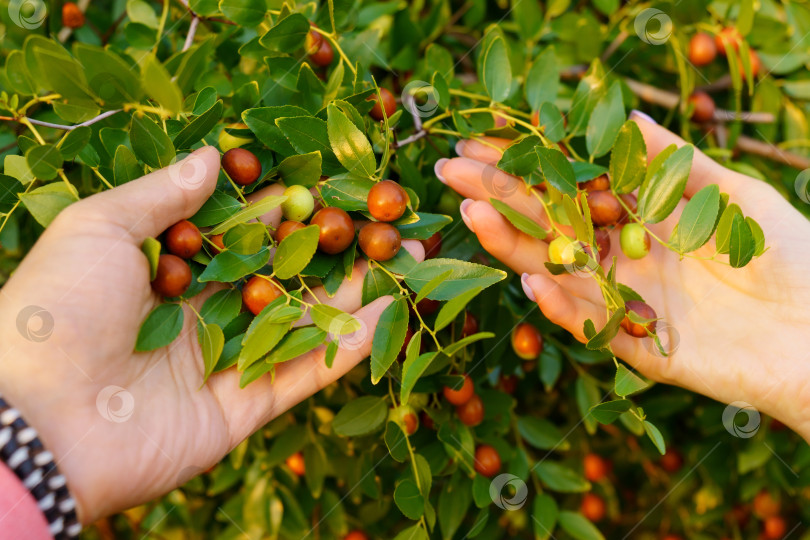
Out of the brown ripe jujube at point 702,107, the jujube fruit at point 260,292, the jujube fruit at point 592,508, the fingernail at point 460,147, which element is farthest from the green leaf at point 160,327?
the jujube fruit at point 592,508

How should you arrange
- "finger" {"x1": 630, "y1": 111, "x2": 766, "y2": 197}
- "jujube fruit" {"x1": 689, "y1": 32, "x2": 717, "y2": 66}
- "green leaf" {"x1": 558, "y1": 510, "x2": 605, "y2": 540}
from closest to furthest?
"finger" {"x1": 630, "y1": 111, "x2": 766, "y2": 197} → "green leaf" {"x1": 558, "y1": 510, "x2": 605, "y2": 540} → "jujube fruit" {"x1": 689, "y1": 32, "x2": 717, "y2": 66}

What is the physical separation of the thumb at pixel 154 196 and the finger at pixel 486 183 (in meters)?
0.52

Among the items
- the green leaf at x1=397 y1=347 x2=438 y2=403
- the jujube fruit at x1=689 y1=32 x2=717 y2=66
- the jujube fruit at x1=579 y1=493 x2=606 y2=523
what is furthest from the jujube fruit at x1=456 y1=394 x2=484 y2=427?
the jujube fruit at x1=689 y1=32 x2=717 y2=66

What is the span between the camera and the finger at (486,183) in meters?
1.36

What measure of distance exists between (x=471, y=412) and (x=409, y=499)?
11.9 inches

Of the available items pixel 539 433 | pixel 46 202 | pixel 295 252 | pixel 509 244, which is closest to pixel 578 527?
pixel 539 433

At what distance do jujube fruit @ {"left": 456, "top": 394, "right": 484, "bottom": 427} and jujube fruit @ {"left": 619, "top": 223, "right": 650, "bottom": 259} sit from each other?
19.7 inches

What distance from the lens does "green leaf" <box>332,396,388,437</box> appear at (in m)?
1.33

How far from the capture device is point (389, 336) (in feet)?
3.54

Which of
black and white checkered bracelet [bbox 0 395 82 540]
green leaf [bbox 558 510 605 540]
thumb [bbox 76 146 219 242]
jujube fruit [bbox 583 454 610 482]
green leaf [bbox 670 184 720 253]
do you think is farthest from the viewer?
jujube fruit [bbox 583 454 610 482]

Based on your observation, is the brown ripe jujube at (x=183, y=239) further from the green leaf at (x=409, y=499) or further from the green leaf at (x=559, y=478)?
the green leaf at (x=559, y=478)

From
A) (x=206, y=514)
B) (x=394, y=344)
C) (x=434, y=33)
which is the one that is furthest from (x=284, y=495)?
(x=434, y=33)

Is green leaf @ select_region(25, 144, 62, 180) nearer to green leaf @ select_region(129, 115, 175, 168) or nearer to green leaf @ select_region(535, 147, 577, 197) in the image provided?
green leaf @ select_region(129, 115, 175, 168)

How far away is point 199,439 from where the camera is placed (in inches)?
47.3
